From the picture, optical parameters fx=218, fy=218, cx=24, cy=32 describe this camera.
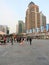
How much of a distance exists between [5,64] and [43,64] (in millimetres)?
1894

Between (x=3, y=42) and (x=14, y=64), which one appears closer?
(x=14, y=64)

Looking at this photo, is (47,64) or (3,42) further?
(3,42)

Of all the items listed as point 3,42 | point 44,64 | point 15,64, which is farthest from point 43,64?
point 3,42

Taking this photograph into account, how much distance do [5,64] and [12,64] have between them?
36cm

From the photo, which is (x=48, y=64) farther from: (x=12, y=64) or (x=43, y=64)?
(x=12, y=64)

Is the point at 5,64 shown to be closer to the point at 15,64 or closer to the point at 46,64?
the point at 15,64

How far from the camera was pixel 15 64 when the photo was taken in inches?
424

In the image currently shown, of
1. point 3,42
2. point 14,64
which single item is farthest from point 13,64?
point 3,42

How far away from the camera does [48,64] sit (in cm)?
1094

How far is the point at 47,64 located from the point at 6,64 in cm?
205

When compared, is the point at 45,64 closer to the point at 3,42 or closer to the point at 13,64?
the point at 13,64

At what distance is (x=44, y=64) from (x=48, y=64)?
0.21 meters

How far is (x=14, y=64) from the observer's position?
35.4 feet

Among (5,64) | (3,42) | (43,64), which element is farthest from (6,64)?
(3,42)
